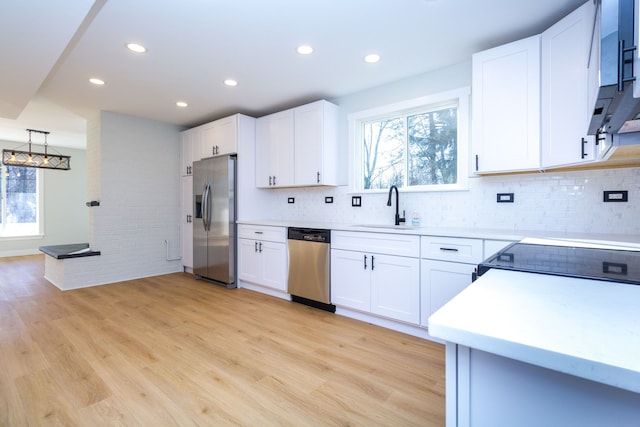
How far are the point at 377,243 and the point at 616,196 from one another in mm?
1755

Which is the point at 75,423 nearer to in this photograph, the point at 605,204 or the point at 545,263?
the point at 545,263

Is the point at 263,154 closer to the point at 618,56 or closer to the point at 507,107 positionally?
Result: the point at 507,107

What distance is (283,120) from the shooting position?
4.07 meters

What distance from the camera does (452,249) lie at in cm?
242

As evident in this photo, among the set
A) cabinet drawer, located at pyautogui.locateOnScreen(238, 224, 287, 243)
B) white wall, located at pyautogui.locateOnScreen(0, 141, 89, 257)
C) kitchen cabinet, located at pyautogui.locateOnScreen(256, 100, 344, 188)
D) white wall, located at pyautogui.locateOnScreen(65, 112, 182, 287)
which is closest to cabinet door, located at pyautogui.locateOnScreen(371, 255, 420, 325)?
cabinet drawer, located at pyautogui.locateOnScreen(238, 224, 287, 243)

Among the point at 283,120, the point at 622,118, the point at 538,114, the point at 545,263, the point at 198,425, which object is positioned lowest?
the point at 198,425

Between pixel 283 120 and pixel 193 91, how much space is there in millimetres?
1110

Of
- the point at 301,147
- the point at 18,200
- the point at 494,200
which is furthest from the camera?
the point at 18,200

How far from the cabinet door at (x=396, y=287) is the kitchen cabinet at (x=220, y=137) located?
8.59ft

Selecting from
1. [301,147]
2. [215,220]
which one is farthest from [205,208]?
[301,147]

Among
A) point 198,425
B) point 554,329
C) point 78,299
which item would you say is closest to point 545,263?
point 554,329

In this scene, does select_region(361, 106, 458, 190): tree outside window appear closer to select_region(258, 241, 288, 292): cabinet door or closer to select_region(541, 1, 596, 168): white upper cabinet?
select_region(541, 1, 596, 168): white upper cabinet

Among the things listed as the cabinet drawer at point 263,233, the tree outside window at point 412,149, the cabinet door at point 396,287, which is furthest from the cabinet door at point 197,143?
the cabinet door at point 396,287

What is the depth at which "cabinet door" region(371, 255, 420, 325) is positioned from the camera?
262 centimetres
